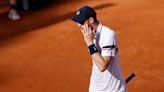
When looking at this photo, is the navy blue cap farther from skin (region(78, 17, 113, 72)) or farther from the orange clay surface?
the orange clay surface

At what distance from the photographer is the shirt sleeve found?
3.55 metres

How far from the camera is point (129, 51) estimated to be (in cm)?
732

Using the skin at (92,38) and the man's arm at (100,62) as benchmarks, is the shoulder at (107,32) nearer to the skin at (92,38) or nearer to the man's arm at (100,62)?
the skin at (92,38)

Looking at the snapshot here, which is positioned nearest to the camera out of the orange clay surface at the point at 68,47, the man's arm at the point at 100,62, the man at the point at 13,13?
the man's arm at the point at 100,62

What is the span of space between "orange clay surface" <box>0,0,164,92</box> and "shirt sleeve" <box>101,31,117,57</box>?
2516mm

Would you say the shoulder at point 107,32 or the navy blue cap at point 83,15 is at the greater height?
the navy blue cap at point 83,15

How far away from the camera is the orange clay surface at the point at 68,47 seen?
627cm

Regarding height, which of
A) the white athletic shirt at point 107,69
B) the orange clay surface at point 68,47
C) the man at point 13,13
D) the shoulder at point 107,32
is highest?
the shoulder at point 107,32

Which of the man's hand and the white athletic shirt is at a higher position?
the man's hand

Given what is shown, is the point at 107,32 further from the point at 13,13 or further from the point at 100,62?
the point at 13,13

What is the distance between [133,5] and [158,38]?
242 cm

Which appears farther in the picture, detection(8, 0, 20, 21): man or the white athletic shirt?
detection(8, 0, 20, 21): man

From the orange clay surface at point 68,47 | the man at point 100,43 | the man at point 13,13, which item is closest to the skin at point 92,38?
the man at point 100,43

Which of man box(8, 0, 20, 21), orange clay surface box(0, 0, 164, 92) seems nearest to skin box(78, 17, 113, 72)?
orange clay surface box(0, 0, 164, 92)
